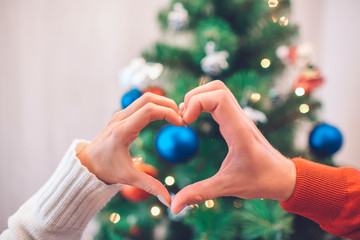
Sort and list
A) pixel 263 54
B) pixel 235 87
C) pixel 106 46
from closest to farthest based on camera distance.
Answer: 1. pixel 235 87
2. pixel 263 54
3. pixel 106 46

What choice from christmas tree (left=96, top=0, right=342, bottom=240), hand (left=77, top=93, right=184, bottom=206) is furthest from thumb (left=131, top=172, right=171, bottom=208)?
christmas tree (left=96, top=0, right=342, bottom=240)

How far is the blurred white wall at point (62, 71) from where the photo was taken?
3.15ft

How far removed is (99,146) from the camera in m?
0.35

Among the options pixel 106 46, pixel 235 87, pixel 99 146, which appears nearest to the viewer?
pixel 99 146

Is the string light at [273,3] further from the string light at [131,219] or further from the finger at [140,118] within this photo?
the string light at [131,219]

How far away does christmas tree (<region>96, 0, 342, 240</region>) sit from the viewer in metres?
0.64

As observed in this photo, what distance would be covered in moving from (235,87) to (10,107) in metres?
0.92

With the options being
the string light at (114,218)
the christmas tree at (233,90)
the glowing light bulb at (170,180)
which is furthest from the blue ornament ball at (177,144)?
the string light at (114,218)

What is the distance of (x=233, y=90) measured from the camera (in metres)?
0.61

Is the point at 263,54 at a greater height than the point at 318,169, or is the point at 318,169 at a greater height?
the point at 263,54

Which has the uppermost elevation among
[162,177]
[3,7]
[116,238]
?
[3,7]

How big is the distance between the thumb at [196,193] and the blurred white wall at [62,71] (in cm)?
87

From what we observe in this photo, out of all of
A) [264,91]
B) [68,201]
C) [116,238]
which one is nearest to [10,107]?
[116,238]

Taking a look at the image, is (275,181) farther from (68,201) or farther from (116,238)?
(116,238)
